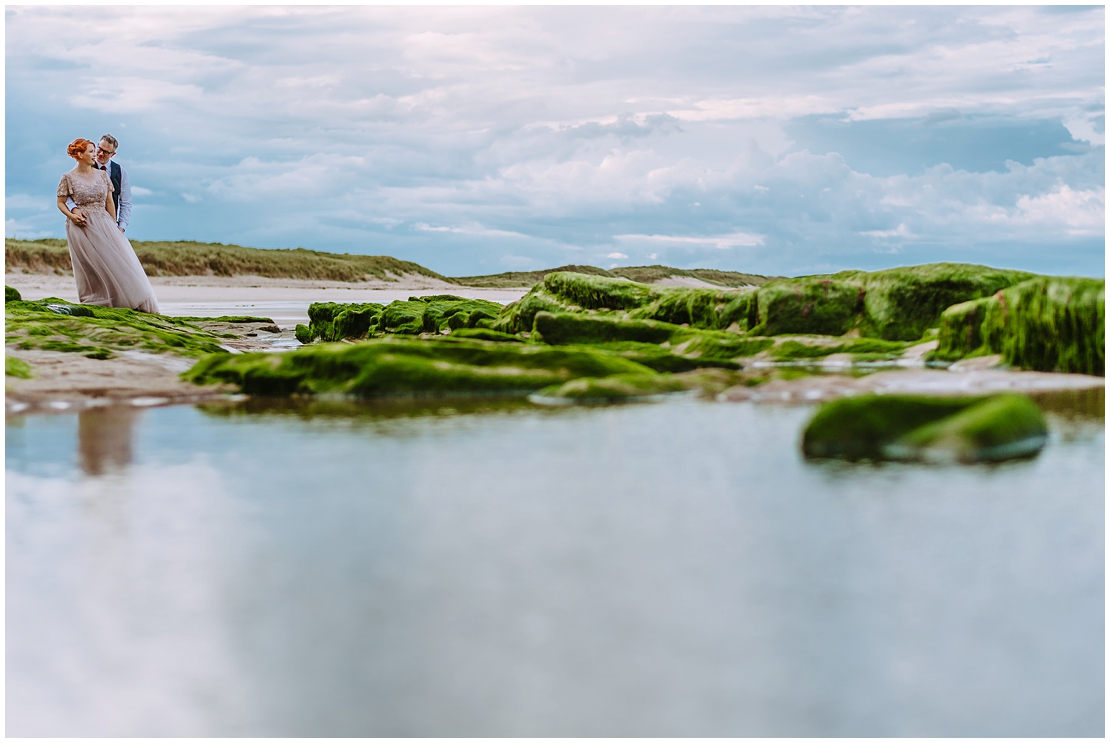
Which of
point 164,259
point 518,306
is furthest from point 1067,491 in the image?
point 164,259

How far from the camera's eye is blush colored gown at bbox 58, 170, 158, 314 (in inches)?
694

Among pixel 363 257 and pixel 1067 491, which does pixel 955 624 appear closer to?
pixel 1067 491

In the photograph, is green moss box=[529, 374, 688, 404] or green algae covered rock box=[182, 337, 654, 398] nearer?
green moss box=[529, 374, 688, 404]

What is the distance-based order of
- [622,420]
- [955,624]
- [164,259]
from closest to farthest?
[955,624]
[622,420]
[164,259]

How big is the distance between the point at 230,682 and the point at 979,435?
18.2 ft

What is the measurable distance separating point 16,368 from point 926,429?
10189 mm

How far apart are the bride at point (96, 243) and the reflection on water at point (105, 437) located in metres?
9.53

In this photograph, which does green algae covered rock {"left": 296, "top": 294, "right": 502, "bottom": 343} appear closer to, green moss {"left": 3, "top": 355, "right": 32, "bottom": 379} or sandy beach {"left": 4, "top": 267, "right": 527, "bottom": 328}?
sandy beach {"left": 4, "top": 267, "right": 527, "bottom": 328}

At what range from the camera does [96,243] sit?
18.2 meters

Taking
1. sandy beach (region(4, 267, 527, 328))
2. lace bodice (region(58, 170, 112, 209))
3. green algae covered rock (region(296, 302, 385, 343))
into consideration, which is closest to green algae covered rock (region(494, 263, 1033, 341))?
green algae covered rock (region(296, 302, 385, 343))

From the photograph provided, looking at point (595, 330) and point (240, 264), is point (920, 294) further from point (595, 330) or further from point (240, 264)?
point (240, 264)

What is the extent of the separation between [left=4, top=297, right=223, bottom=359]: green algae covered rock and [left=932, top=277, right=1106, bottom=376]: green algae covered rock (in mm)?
11681

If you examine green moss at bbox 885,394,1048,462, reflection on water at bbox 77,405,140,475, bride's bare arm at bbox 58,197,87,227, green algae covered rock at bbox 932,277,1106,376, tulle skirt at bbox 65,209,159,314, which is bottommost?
reflection on water at bbox 77,405,140,475

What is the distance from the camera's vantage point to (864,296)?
15930mm
